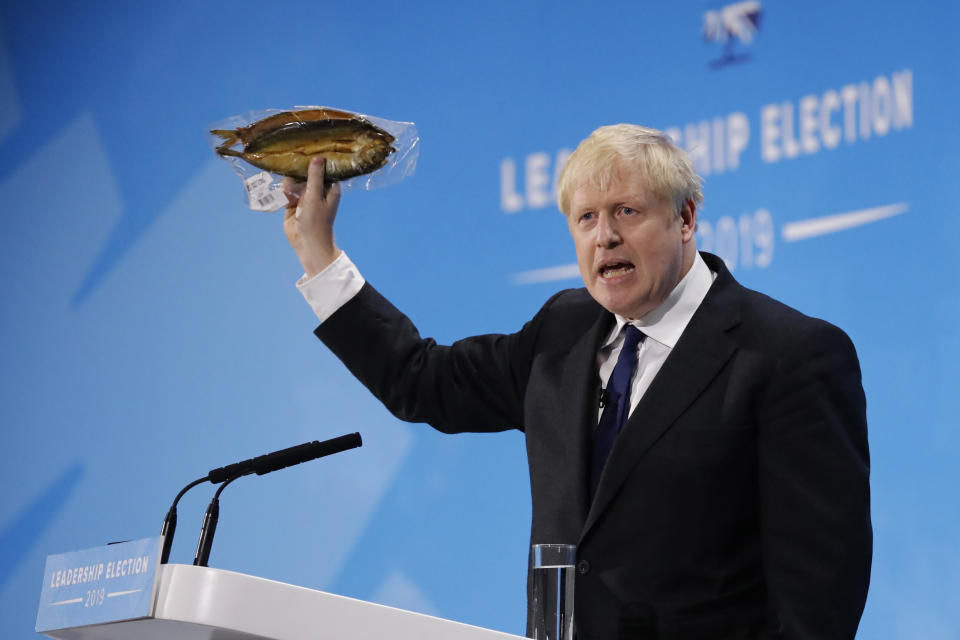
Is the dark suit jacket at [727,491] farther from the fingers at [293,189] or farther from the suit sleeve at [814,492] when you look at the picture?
the fingers at [293,189]

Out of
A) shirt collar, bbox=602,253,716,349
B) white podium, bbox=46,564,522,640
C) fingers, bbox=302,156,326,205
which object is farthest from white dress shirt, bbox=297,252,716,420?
white podium, bbox=46,564,522,640

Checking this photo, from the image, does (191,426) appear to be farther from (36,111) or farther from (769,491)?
(769,491)

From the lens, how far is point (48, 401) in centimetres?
432

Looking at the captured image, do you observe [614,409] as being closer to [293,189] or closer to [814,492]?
[814,492]

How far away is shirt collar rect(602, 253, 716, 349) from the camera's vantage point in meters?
1.88

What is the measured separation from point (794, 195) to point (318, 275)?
3.97 feet

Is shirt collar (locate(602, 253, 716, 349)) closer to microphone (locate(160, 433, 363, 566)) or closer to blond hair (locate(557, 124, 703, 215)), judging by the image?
blond hair (locate(557, 124, 703, 215))

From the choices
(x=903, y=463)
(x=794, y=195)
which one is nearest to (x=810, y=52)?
(x=794, y=195)

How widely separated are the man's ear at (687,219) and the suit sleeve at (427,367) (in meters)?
0.33

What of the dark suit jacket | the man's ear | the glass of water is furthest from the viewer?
the man's ear

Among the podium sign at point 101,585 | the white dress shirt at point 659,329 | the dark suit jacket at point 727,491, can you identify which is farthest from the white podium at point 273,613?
the white dress shirt at point 659,329

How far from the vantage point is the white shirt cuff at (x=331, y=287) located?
2104 mm

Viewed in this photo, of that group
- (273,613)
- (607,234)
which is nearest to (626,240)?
(607,234)

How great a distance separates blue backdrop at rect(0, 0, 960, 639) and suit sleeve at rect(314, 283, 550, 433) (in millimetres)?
878
